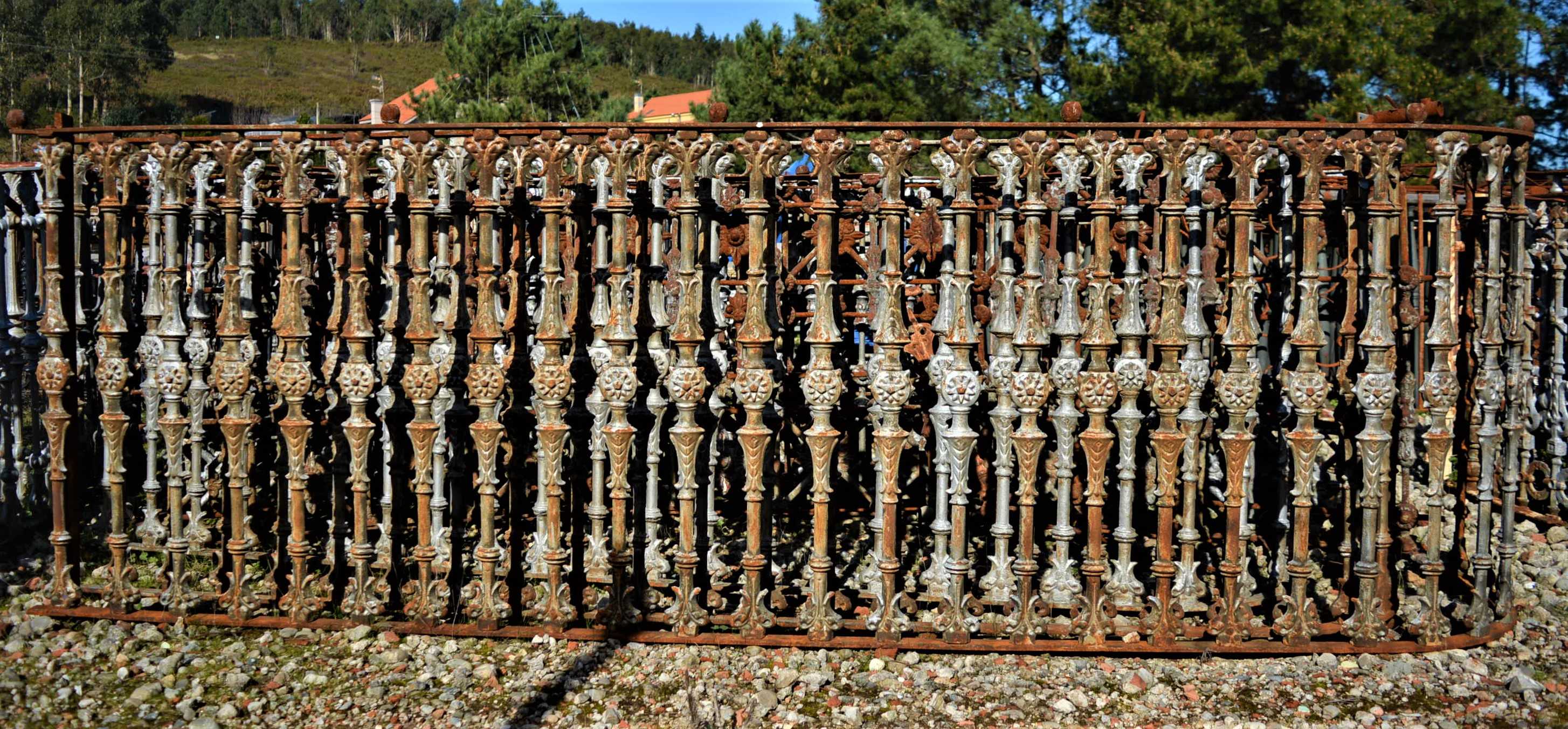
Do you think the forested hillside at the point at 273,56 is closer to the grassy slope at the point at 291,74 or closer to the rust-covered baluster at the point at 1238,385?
the grassy slope at the point at 291,74

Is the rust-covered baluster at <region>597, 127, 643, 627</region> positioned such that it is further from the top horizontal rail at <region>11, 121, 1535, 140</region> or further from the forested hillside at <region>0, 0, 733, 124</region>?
the forested hillside at <region>0, 0, 733, 124</region>

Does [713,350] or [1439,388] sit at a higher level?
[713,350]

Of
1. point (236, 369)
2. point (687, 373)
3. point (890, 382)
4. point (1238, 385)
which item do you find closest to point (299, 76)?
point (236, 369)

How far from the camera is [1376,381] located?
14.9 ft

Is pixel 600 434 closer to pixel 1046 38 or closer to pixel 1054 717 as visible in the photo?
pixel 1054 717

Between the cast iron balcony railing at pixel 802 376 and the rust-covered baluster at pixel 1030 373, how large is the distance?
0.01 metres

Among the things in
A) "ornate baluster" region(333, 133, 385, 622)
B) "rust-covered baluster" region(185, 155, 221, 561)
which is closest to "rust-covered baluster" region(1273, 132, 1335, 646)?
"ornate baluster" region(333, 133, 385, 622)

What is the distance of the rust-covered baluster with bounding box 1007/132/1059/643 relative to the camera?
455 cm

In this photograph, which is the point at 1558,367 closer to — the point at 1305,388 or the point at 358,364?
the point at 1305,388

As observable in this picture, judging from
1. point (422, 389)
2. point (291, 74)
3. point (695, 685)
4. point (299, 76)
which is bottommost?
point (695, 685)

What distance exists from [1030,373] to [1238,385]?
779mm

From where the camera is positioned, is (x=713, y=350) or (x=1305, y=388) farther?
(x=713, y=350)

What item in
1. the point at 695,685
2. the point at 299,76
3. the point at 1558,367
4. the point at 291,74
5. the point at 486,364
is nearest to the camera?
the point at 695,685

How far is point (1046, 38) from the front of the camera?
28484 mm
